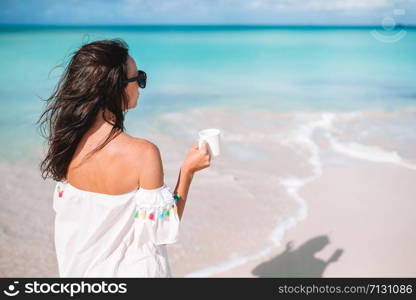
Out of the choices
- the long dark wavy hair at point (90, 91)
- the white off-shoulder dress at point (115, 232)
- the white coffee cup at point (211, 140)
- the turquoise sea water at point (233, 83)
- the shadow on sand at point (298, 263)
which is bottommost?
the shadow on sand at point (298, 263)

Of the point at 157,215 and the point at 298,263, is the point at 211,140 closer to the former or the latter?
the point at 157,215

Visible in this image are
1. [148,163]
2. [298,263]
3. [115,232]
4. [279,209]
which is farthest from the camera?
[279,209]

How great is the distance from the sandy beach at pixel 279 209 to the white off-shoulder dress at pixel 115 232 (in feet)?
5.81

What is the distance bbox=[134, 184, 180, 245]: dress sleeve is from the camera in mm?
1743

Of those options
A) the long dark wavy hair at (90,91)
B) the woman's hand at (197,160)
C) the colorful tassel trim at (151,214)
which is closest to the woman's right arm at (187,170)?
the woman's hand at (197,160)

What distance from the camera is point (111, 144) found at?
1718 millimetres

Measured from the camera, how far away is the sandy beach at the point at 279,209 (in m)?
3.67

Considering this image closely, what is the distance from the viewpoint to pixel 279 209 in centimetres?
448

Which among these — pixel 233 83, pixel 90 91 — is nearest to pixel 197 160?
pixel 90 91

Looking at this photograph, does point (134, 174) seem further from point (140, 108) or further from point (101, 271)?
point (140, 108)

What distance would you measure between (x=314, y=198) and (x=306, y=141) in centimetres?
195

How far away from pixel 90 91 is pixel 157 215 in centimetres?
56

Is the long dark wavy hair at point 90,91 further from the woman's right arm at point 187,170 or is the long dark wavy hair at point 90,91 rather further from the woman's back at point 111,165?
the woman's right arm at point 187,170

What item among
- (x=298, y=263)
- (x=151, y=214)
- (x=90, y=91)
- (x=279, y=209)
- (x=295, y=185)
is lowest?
(x=298, y=263)
